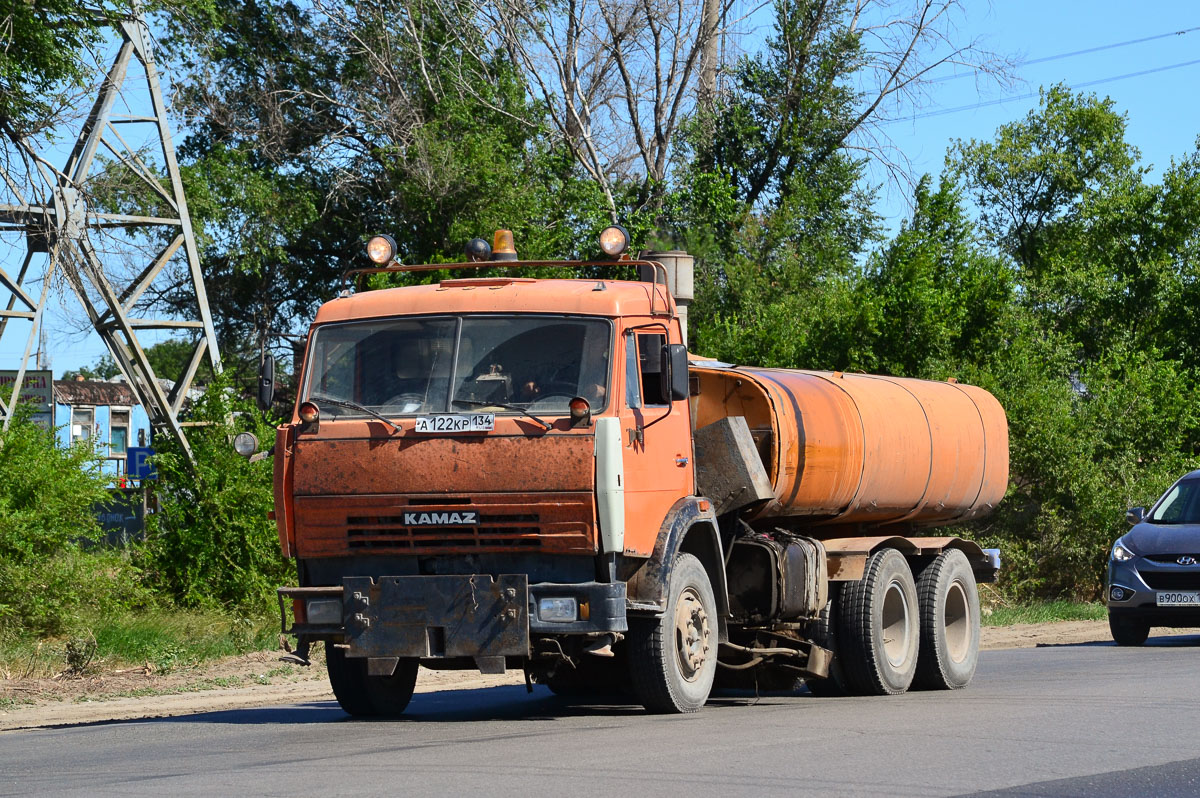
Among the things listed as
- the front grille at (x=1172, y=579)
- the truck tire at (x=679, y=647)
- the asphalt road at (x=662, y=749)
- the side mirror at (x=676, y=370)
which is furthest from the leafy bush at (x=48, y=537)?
the front grille at (x=1172, y=579)

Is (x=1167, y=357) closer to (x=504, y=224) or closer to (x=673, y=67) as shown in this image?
(x=673, y=67)

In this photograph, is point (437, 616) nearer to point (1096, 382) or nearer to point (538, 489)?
point (538, 489)

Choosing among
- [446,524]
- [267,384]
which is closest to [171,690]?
[267,384]

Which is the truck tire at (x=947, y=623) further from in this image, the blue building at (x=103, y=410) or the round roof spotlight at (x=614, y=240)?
the blue building at (x=103, y=410)

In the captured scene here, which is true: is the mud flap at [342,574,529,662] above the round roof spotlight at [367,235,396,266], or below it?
below

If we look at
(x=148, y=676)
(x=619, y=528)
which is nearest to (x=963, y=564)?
(x=619, y=528)

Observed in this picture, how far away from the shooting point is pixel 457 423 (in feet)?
31.6

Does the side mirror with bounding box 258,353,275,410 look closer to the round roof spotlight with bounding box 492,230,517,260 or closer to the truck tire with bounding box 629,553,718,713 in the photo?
the round roof spotlight with bounding box 492,230,517,260

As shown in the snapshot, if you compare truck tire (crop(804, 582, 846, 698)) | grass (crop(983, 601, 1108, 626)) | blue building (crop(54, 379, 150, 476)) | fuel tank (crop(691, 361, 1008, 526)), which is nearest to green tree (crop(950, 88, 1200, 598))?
grass (crop(983, 601, 1108, 626))

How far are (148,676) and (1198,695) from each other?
9.75 meters

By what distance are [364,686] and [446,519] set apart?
1998mm

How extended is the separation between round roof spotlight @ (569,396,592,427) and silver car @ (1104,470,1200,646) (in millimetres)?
10168

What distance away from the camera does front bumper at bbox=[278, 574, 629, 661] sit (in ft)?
Answer: 31.2

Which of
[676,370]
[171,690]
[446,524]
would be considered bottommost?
[171,690]
